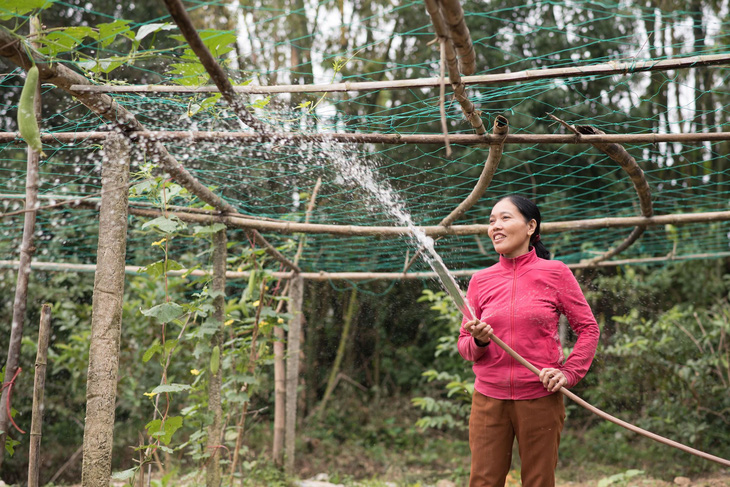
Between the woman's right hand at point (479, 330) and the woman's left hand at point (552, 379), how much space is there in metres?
0.22

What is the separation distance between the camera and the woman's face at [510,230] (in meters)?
2.34

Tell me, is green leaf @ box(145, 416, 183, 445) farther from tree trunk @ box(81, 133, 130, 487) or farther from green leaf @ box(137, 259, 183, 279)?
green leaf @ box(137, 259, 183, 279)

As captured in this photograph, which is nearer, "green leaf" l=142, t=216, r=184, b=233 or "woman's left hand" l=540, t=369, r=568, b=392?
"woman's left hand" l=540, t=369, r=568, b=392

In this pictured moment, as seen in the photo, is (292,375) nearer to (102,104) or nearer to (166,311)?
(166,311)

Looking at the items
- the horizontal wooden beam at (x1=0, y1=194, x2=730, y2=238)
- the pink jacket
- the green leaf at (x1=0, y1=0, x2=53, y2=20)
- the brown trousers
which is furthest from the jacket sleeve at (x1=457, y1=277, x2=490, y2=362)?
the green leaf at (x1=0, y1=0, x2=53, y2=20)

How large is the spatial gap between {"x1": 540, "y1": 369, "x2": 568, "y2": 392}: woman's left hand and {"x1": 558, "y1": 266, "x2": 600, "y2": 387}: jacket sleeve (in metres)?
0.06

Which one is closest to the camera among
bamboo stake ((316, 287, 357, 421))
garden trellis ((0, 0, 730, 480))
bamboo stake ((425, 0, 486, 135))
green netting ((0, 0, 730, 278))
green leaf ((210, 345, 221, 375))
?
bamboo stake ((425, 0, 486, 135))

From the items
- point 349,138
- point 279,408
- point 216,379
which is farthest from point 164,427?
point 279,408

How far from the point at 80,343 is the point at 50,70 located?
4.39 meters

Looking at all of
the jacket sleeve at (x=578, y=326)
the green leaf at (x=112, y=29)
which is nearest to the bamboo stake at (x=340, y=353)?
the jacket sleeve at (x=578, y=326)

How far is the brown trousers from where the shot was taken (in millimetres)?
2137

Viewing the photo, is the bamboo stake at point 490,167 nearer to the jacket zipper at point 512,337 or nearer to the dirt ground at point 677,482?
the jacket zipper at point 512,337

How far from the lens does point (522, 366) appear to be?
2180 mm

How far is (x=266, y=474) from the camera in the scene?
186 inches
